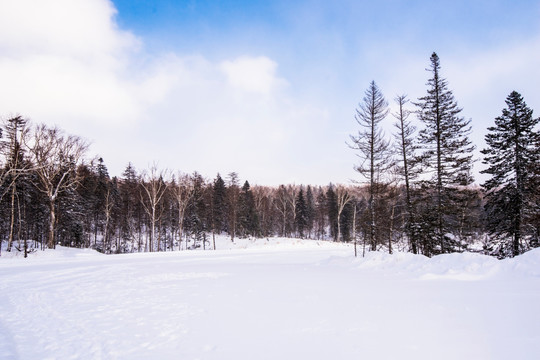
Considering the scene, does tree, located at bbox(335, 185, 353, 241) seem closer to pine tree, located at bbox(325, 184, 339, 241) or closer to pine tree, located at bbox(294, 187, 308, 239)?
pine tree, located at bbox(325, 184, 339, 241)

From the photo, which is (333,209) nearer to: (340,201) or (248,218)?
(340,201)

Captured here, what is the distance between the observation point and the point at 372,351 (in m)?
3.74

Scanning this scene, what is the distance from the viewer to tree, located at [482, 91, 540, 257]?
15891 millimetres

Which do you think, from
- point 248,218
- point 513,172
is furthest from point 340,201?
point 513,172

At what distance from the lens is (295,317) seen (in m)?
5.34

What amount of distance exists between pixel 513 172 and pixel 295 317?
18.4 metres

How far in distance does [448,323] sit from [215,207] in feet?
155

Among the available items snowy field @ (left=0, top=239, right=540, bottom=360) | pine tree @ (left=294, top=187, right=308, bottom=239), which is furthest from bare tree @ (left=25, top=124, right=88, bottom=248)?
pine tree @ (left=294, top=187, right=308, bottom=239)

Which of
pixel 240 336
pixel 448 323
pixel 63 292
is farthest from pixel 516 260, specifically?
pixel 63 292

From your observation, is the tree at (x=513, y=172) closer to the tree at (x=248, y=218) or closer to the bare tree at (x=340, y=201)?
the bare tree at (x=340, y=201)

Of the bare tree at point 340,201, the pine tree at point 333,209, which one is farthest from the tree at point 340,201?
the pine tree at point 333,209

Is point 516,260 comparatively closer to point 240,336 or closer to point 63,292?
point 240,336

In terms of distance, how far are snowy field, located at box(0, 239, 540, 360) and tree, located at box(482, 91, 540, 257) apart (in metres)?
10.6

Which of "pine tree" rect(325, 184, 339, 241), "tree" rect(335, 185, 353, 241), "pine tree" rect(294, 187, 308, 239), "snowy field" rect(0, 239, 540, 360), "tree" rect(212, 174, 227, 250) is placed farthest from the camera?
"pine tree" rect(325, 184, 339, 241)
